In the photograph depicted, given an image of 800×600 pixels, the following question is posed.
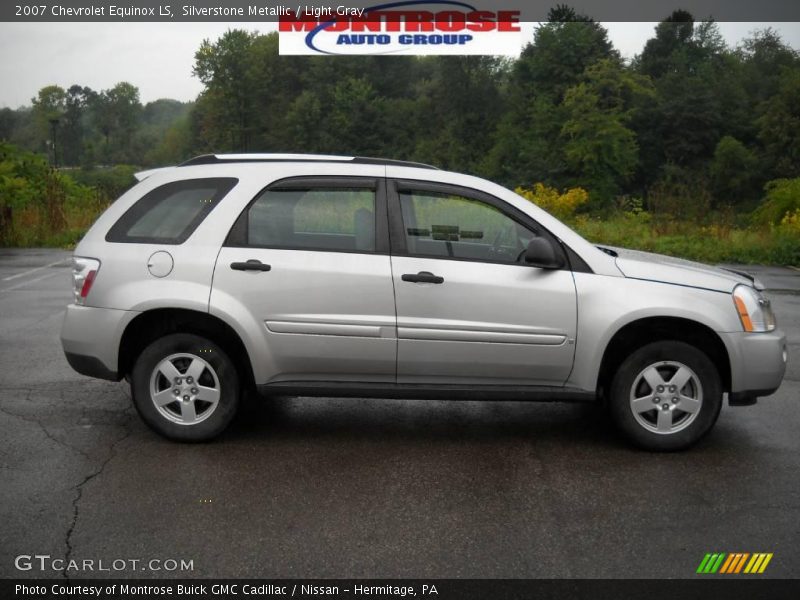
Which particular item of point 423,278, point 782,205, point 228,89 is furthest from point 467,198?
point 228,89

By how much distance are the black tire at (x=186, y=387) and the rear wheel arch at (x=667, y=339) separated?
239 cm

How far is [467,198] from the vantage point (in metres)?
5.91

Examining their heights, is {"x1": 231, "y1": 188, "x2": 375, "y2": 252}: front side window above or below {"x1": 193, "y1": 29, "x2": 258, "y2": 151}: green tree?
below

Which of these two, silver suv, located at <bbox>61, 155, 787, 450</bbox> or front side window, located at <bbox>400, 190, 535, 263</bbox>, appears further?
front side window, located at <bbox>400, 190, 535, 263</bbox>

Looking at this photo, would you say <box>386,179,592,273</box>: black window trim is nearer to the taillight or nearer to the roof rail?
the roof rail

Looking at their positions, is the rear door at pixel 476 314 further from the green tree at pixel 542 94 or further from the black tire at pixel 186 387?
the green tree at pixel 542 94

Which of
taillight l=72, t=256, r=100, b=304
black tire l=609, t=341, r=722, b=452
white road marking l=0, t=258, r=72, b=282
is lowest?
white road marking l=0, t=258, r=72, b=282

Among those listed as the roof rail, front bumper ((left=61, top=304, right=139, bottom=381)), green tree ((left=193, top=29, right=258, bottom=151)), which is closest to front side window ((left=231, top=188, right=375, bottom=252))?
the roof rail

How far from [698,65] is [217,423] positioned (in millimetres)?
88488

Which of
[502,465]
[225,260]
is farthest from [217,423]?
[502,465]

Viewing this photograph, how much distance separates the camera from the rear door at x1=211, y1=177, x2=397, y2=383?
568 centimetres

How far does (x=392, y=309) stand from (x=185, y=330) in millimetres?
1337

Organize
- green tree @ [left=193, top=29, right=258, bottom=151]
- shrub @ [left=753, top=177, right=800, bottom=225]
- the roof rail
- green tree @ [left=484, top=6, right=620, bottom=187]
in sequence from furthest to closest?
green tree @ [left=193, top=29, right=258, bottom=151] → green tree @ [left=484, top=6, right=620, bottom=187] → shrub @ [left=753, top=177, right=800, bottom=225] → the roof rail

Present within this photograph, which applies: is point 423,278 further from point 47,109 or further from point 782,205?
point 47,109
